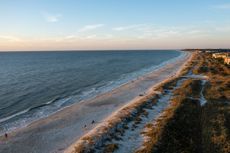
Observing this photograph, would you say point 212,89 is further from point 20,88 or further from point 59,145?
point 20,88

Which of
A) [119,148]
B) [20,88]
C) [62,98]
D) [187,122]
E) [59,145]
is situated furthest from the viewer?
[20,88]

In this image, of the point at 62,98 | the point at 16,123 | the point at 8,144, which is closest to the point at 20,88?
the point at 62,98

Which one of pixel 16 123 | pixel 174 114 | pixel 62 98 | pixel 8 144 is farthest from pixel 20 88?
pixel 174 114

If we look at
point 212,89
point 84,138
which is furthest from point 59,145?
point 212,89

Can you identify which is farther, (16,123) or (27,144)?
(16,123)

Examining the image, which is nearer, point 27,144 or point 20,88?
point 27,144

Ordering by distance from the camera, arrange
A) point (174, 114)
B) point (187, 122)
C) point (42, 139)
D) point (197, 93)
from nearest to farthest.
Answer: point (42, 139)
point (187, 122)
point (174, 114)
point (197, 93)

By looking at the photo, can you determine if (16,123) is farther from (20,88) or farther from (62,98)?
(20,88)

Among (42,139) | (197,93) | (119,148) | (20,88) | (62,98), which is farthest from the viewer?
(20,88)

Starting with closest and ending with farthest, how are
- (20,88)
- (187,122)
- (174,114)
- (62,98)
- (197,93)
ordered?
(187,122)
(174,114)
(197,93)
(62,98)
(20,88)
